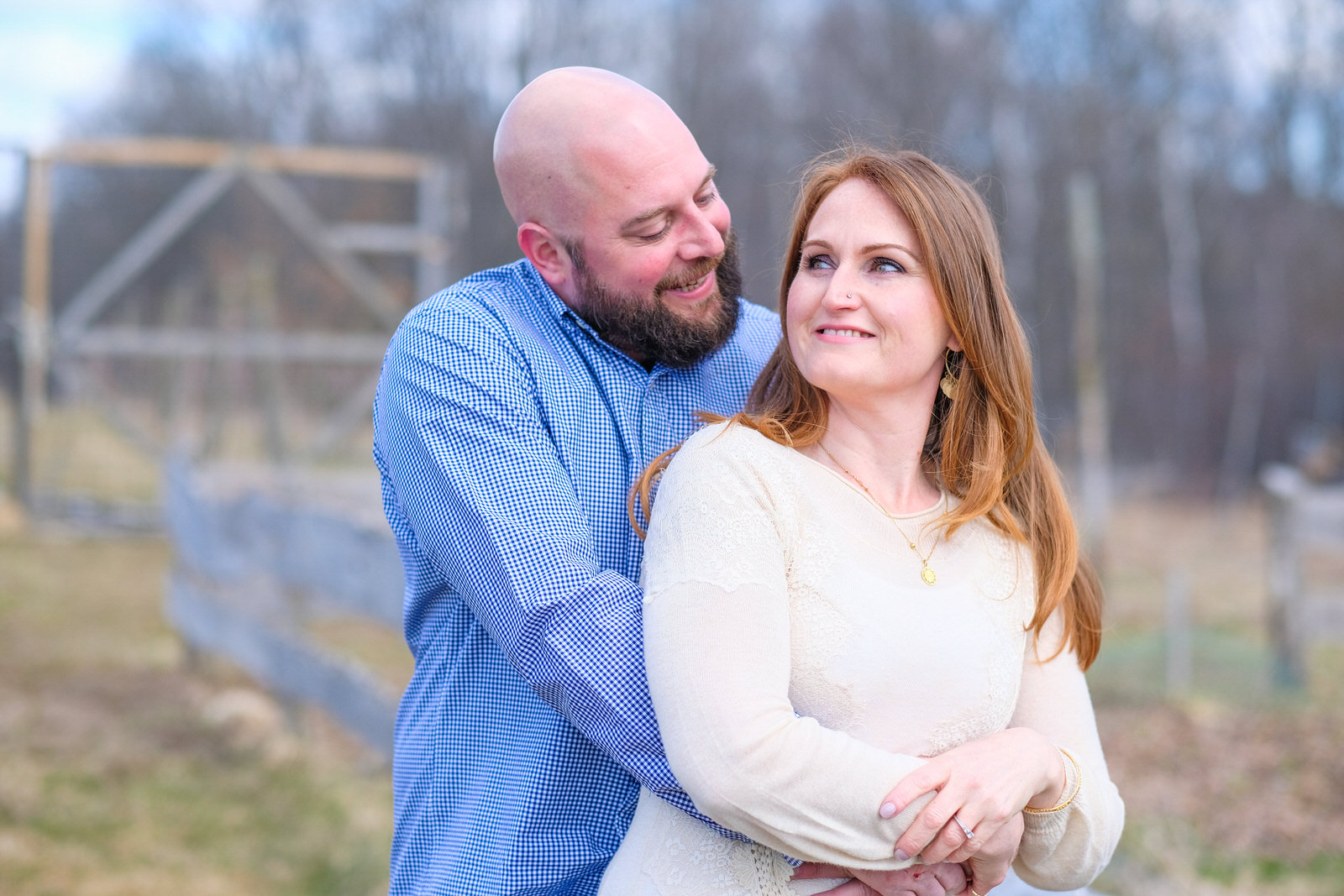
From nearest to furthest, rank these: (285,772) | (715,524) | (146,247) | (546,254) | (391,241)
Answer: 1. (715,524)
2. (546,254)
3. (285,772)
4. (391,241)
5. (146,247)

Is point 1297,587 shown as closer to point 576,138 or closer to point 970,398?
point 970,398

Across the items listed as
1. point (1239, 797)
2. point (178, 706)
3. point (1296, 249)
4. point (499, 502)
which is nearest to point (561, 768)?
point (499, 502)

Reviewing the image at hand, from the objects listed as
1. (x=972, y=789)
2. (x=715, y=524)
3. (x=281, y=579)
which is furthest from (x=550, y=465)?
(x=281, y=579)

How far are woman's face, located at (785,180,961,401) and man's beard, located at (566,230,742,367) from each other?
11.9 inches

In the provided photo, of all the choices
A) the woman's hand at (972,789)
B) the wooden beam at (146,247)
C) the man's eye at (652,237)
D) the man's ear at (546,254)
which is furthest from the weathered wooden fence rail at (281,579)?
the wooden beam at (146,247)

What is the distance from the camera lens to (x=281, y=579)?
509 centimetres

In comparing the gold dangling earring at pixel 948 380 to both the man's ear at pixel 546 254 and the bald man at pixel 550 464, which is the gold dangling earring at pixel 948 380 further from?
the man's ear at pixel 546 254

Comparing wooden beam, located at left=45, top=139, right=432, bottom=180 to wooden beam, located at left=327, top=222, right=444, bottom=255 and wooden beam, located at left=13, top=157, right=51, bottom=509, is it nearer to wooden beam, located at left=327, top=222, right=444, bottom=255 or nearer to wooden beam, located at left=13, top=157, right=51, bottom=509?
wooden beam, located at left=13, top=157, right=51, bottom=509

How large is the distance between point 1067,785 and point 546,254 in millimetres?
1150

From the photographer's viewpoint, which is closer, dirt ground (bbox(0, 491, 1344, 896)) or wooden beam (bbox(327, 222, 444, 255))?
dirt ground (bbox(0, 491, 1344, 896))

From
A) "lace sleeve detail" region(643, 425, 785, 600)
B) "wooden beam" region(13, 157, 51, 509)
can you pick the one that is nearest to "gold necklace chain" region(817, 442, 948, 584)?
"lace sleeve detail" region(643, 425, 785, 600)

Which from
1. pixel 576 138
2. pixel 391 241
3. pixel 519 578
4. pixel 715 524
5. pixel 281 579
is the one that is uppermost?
pixel 576 138

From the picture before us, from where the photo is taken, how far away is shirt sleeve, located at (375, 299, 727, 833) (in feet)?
5.37

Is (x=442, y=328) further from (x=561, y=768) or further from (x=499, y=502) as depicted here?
(x=561, y=768)
